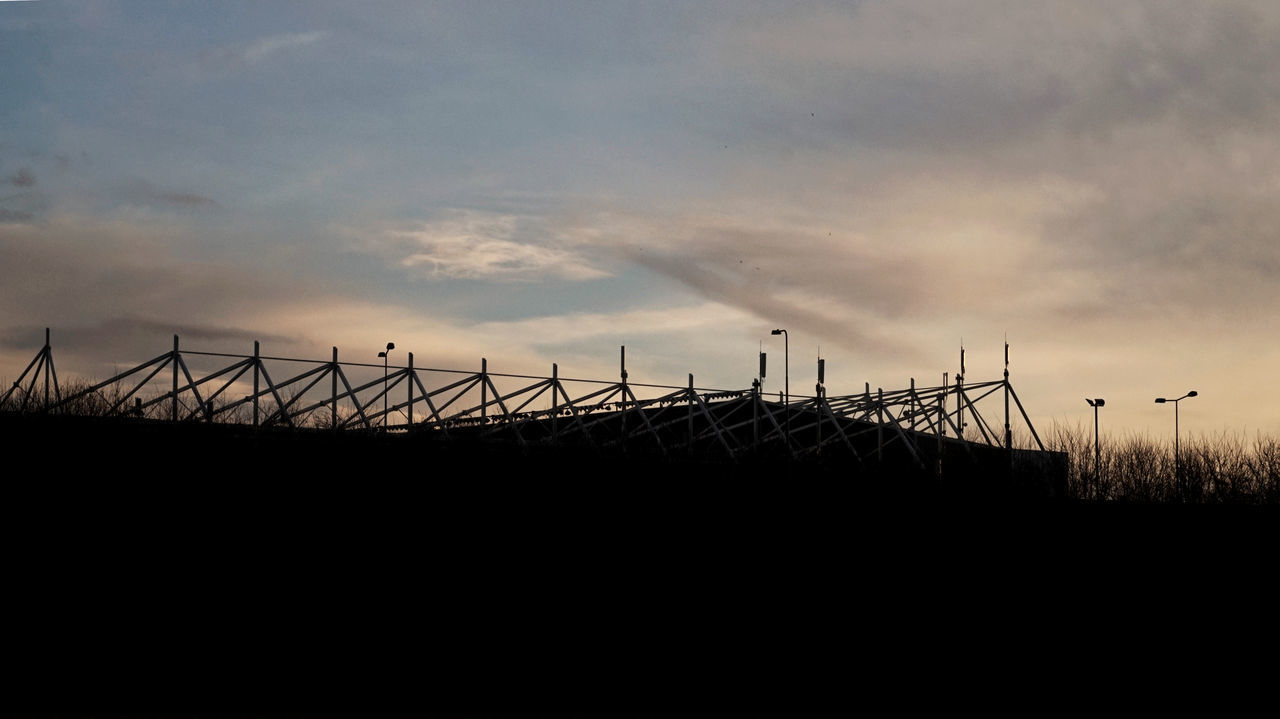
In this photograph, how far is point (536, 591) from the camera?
41.5m

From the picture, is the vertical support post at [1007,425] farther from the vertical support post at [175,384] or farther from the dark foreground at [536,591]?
the vertical support post at [175,384]

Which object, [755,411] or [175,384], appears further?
[755,411]

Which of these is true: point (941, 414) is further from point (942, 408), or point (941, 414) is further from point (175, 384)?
point (175, 384)

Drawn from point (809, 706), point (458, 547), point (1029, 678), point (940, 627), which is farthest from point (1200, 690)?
point (458, 547)

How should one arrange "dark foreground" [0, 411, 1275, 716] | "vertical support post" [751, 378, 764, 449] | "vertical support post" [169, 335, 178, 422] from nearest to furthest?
"dark foreground" [0, 411, 1275, 716]
"vertical support post" [169, 335, 178, 422]
"vertical support post" [751, 378, 764, 449]

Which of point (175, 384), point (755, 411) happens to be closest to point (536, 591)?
point (175, 384)

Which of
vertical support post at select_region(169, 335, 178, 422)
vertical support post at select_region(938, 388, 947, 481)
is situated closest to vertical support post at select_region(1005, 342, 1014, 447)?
vertical support post at select_region(938, 388, 947, 481)

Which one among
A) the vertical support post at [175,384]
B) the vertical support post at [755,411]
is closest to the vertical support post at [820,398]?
the vertical support post at [755,411]

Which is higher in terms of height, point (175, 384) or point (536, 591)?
point (175, 384)

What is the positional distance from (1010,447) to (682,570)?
68.8ft

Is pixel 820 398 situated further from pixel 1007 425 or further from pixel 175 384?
pixel 175 384

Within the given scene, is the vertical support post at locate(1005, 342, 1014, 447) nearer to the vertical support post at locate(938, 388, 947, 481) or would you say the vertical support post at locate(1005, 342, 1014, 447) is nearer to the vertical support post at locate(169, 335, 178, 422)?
the vertical support post at locate(938, 388, 947, 481)

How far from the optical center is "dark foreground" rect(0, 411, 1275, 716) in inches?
1375

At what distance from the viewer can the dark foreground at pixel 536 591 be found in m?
34.9
